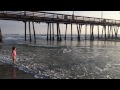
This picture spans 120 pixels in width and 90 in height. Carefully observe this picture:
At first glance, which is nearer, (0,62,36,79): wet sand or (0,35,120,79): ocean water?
(0,62,36,79): wet sand

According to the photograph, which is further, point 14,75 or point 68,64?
point 68,64

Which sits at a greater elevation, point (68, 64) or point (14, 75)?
point (14, 75)

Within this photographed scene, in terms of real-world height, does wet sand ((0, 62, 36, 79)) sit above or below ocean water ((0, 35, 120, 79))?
above

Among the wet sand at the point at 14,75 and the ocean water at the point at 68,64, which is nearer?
the wet sand at the point at 14,75

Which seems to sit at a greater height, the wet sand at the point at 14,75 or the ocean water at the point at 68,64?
the wet sand at the point at 14,75

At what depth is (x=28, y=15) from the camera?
1205 inches
